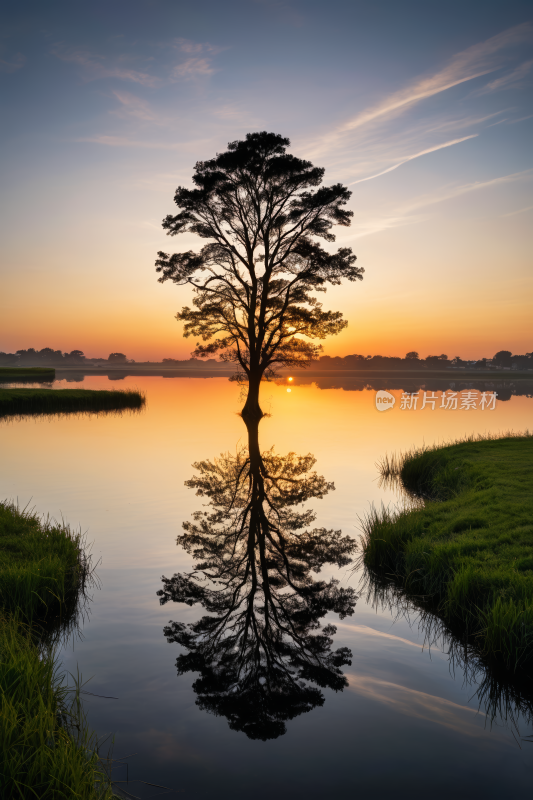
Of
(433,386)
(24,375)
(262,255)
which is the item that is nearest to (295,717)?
(262,255)

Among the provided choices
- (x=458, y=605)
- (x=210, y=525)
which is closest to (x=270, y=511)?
(x=210, y=525)

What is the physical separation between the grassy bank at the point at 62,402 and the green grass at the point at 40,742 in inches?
1471

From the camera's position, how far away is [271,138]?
30.2 m

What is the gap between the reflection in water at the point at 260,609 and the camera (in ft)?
19.2

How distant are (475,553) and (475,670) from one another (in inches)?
115

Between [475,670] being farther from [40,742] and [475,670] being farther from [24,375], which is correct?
[24,375]

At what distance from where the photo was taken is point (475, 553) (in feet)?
30.0

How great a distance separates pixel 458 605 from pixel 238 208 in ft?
94.3

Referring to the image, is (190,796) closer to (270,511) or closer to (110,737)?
(110,737)

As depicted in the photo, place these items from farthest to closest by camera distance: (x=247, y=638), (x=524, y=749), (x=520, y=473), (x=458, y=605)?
(x=520, y=473)
(x=458, y=605)
(x=247, y=638)
(x=524, y=749)

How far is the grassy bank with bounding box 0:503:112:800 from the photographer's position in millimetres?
3963

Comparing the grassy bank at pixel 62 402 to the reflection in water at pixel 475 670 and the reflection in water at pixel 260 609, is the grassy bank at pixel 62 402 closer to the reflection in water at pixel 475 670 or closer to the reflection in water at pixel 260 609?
the reflection in water at pixel 260 609

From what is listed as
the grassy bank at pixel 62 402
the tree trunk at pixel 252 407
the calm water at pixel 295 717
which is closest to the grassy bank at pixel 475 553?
the calm water at pixel 295 717

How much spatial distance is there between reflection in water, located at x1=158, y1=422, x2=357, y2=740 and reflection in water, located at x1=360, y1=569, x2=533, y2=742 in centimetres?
88
